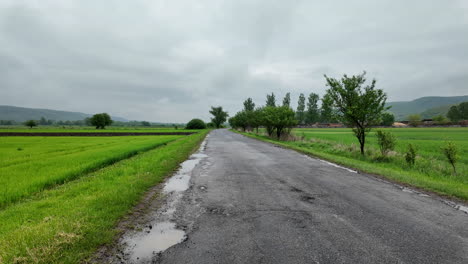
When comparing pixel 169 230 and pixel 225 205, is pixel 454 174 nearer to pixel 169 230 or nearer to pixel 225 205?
pixel 225 205

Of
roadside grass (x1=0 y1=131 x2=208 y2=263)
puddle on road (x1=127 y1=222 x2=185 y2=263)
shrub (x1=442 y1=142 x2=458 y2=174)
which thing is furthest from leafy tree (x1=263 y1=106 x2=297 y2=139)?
puddle on road (x1=127 y1=222 x2=185 y2=263)

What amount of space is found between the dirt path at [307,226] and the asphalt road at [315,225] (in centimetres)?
1

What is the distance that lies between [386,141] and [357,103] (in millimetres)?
3274


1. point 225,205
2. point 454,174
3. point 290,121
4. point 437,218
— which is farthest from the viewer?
point 290,121

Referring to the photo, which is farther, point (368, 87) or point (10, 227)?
point (368, 87)

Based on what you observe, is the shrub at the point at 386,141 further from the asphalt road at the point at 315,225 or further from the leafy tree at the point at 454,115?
the leafy tree at the point at 454,115

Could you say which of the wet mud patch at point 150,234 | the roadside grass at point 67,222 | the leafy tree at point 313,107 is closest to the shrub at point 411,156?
the wet mud patch at point 150,234

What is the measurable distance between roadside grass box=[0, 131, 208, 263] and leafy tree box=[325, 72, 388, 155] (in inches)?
575

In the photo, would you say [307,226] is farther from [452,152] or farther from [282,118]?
[282,118]

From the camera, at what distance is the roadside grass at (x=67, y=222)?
9.36 feet

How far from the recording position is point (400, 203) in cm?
513

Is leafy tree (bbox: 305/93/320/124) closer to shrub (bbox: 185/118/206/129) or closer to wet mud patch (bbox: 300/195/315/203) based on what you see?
shrub (bbox: 185/118/206/129)

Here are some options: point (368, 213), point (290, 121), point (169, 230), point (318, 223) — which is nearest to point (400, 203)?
point (368, 213)

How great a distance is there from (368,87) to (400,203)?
11.8 meters
